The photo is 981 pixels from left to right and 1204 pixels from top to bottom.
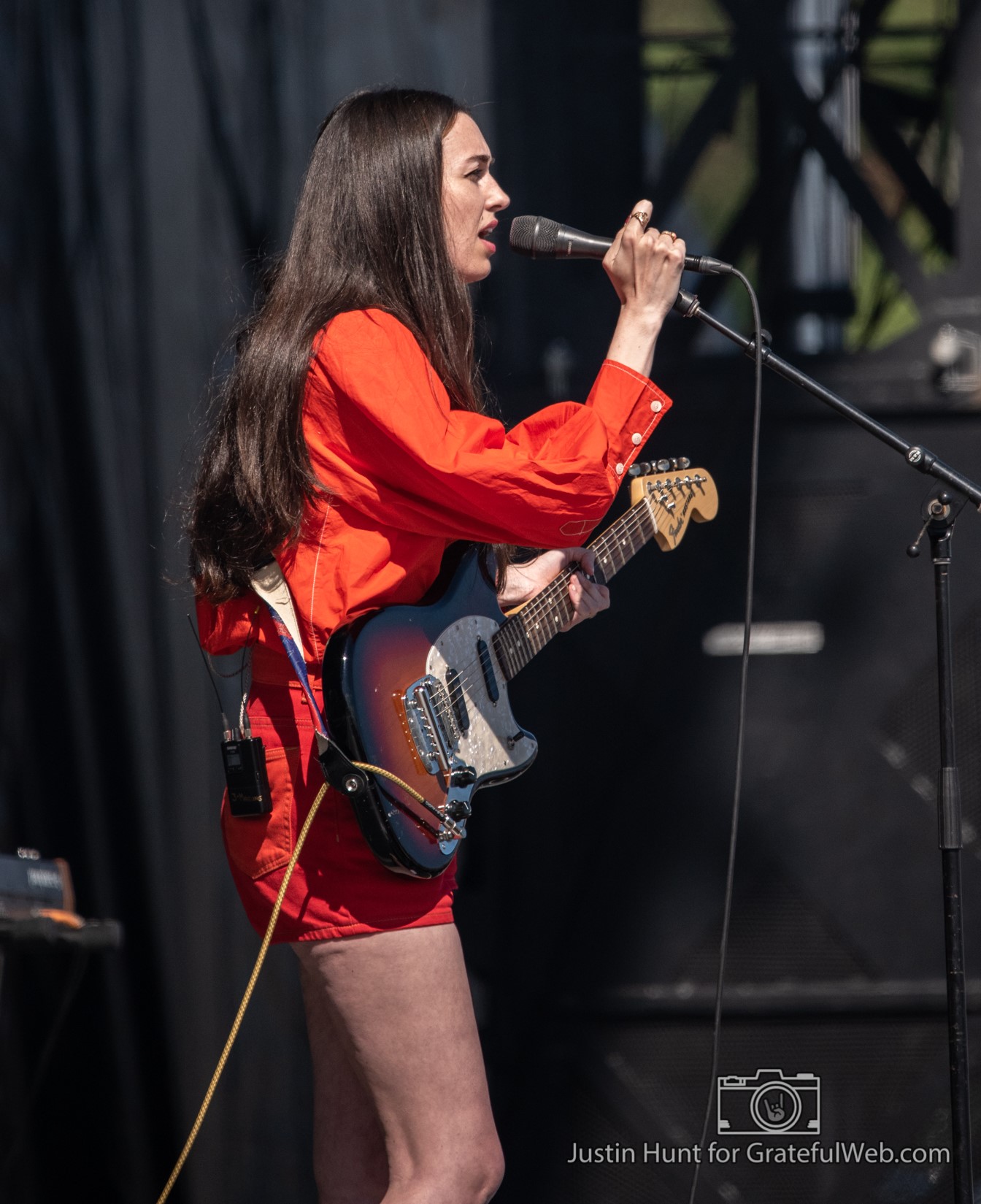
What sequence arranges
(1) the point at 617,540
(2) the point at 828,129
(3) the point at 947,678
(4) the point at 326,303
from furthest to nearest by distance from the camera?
1. (2) the point at 828,129
2. (1) the point at 617,540
3. (3) the point at 947,678
4. (4) the point at 326,303

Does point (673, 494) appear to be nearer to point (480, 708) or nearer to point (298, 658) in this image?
point (480, 708)

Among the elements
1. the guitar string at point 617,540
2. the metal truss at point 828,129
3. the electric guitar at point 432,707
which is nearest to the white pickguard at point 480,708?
the electric guitar at point 432,707

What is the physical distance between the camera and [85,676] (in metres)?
2.76

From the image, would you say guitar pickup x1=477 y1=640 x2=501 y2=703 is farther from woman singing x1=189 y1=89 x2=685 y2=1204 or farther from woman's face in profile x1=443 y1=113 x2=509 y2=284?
woman's face in profile x1=443 y1=113 x2=509 y2=284

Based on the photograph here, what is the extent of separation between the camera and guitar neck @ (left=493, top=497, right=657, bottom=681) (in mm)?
2029

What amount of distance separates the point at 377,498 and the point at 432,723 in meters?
0.31

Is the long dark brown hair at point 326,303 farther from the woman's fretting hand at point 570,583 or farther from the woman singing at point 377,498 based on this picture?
the woman's fretting hand at point 570,583

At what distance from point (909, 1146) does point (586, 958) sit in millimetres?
736

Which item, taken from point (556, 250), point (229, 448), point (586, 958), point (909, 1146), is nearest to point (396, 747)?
point (229, 448)

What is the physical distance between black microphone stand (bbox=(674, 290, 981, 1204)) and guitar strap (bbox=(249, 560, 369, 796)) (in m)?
0.64

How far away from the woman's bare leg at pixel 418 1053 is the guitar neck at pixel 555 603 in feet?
1.52

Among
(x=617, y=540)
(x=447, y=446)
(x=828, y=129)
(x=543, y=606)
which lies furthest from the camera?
(x=828, y=129)

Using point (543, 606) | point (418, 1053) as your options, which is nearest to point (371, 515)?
point (543, 606)

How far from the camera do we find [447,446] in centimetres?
163
